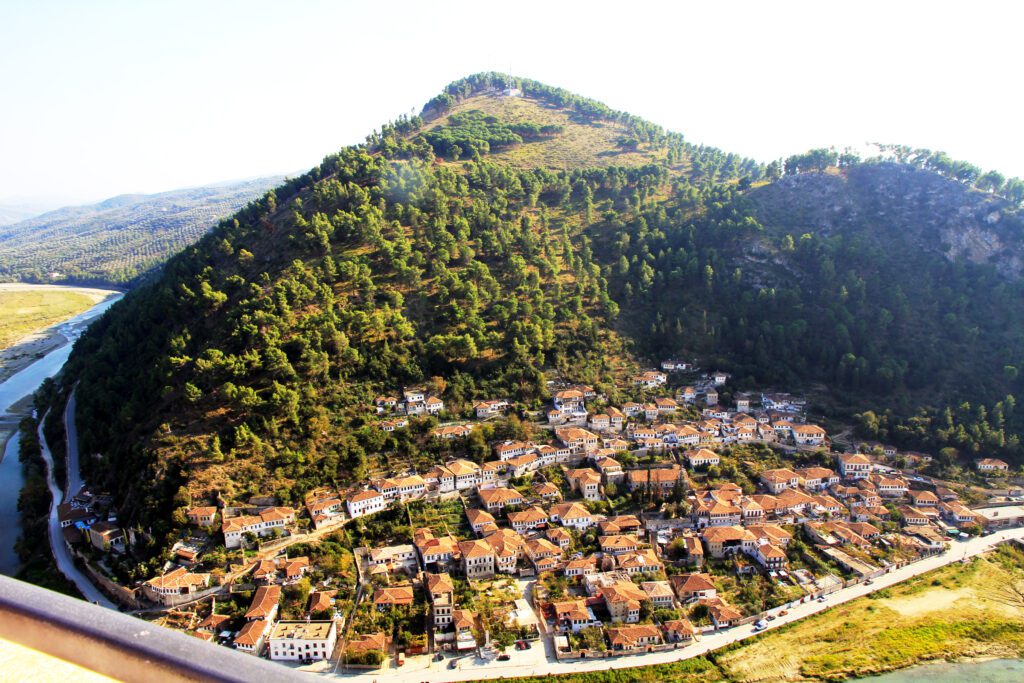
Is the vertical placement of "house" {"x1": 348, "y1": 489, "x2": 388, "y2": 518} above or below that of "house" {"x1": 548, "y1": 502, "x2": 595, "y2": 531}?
above

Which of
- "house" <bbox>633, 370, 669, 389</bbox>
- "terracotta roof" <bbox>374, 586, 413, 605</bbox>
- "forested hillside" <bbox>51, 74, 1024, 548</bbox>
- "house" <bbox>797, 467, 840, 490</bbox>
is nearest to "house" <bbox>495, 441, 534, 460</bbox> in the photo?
"forested hillside" <bbox>51, 74, 1024, 548</bbox>

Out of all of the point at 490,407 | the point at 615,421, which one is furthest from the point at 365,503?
the point at 615,421

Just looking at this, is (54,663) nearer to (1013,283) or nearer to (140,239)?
(1013,283)

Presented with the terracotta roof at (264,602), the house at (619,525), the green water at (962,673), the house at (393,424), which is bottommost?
the green water at (962,673)

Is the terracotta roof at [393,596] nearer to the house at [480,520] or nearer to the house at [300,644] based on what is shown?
the house at [300,644]

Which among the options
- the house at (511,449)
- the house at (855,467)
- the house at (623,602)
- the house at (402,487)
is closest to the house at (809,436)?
the house at (855,467)

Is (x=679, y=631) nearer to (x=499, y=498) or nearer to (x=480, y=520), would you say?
(x=480, y=520)

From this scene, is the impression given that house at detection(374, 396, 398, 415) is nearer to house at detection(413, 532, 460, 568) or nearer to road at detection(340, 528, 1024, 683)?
house at detection(413, 532, 460, 568)
